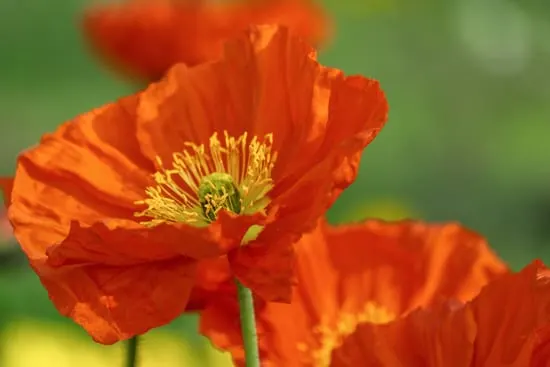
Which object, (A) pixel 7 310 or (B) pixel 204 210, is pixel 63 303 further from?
(A) pixel 7 310

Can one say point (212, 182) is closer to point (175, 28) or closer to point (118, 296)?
point (118, 296)

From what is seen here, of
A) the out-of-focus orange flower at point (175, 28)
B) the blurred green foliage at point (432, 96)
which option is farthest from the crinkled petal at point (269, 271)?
the blurred green foliage at point (432, 96)

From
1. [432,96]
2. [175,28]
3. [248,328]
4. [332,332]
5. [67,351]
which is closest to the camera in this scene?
[248,328]

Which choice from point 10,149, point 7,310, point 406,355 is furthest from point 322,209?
point 10,149

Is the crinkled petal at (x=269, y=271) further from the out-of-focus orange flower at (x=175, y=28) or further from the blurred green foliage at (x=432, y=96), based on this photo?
the blurred green foliage at (x=432, y=96)

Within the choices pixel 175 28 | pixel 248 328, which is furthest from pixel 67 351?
pixel 175 28


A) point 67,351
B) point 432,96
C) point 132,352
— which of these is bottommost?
point 432,96
